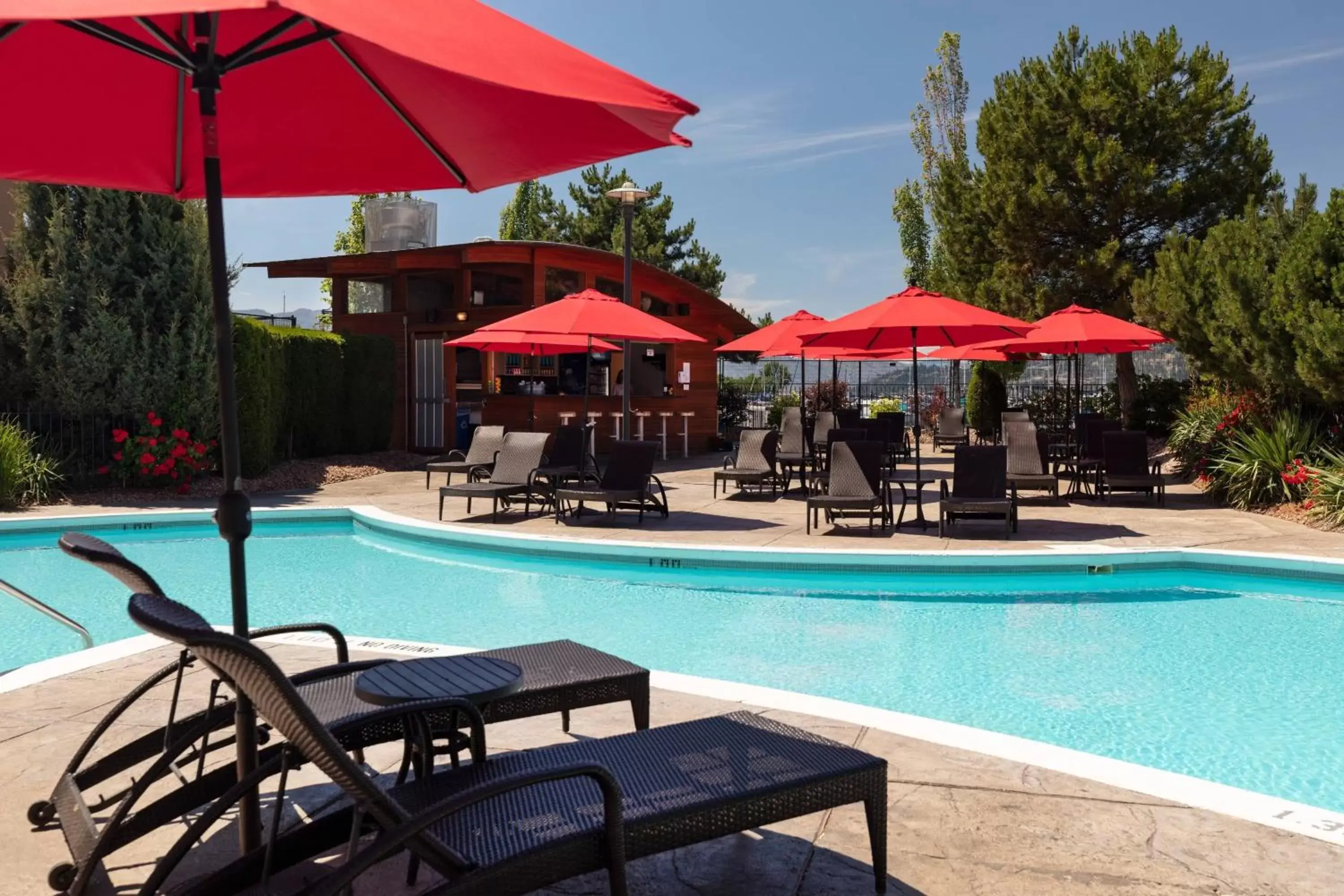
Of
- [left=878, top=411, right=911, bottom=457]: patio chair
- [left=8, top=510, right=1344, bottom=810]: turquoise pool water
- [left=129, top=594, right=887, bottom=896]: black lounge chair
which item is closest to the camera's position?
[left=129, top=594, right=887, bottom=896]: black lounge chair

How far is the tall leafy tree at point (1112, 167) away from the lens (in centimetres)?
2131

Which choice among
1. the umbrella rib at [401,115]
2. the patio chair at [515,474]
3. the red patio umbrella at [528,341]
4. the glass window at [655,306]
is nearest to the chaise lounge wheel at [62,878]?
the umbrella rib at [401,115]

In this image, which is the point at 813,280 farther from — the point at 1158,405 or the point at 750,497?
the point at 750,497

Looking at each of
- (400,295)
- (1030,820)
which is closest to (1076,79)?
(400,295)

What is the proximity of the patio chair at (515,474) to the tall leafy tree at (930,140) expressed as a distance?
123 ft

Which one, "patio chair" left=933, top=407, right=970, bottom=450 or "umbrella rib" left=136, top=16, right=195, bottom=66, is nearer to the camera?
"umbrella rib" left=136, top=16, right=195, bottom=66

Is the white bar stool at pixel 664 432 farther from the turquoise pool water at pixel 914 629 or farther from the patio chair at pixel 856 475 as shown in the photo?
the turquoise pool water at pixel 914 629

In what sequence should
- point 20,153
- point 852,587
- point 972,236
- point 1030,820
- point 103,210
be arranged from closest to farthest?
point 1030,820
point 20,153
point 852,587
point 103,210
point 972,236

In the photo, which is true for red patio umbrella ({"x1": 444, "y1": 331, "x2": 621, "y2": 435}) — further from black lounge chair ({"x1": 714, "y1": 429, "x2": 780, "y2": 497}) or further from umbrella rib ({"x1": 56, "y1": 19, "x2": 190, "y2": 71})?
umbrella rib ({"x1": 56, "y1": 19, "x2": 190, "y2": 71})

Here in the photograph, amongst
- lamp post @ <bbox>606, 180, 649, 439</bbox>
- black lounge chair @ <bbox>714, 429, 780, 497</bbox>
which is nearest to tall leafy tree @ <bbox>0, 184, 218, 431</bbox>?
lamp post @ <bbox>606, 180, 649, 439</bbox>

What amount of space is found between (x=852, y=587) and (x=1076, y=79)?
57.9 ft

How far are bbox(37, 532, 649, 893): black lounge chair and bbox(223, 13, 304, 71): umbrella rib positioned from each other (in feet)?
4.38

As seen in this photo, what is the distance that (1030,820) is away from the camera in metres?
3.15

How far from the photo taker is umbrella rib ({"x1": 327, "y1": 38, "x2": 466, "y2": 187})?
3267 mm
